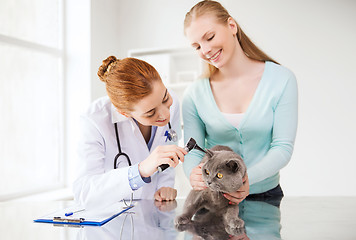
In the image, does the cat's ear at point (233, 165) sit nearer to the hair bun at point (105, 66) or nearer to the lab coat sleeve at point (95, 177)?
the lab coat sleeve at point (95, 177)

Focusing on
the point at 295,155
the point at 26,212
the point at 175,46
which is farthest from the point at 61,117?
the point at 26,212

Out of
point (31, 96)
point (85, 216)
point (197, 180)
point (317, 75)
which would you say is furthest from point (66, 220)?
point (317, 75)

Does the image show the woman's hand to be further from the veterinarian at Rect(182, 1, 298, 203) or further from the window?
the window

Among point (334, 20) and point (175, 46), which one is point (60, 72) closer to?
point (175, 46)

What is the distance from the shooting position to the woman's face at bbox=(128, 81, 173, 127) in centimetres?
125

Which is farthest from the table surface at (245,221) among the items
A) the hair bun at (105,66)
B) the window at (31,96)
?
the window at (31,96)

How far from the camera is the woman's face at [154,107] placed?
49.3 inches

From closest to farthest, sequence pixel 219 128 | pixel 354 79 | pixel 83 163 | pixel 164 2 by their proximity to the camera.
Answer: pixel 83 163 → pixel 219 128 → pixel 354 79 → pixel 164 2

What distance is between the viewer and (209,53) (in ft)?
4.63

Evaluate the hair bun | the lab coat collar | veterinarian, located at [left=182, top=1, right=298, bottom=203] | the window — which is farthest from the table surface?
the window

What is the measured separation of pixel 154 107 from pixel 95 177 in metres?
0.33

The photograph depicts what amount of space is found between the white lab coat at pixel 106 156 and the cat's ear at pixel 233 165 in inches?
14.7

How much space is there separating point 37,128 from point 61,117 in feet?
1.17

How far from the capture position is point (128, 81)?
1.22m
